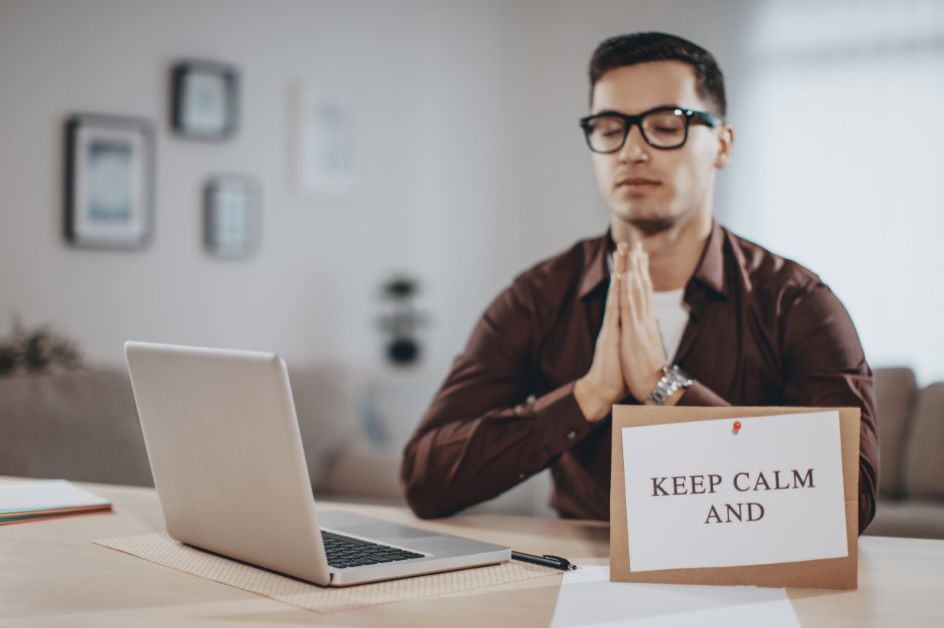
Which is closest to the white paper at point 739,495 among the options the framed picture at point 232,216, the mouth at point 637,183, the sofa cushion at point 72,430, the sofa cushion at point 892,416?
the mouth at point 637,183

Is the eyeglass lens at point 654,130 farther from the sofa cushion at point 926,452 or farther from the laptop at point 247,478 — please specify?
the sofa cushion at point 926,452

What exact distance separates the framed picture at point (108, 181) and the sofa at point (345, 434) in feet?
2.84

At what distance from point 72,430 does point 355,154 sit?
2.24 m

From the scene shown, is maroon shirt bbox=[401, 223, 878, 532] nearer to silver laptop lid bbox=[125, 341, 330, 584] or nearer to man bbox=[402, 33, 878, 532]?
man bbox=[402, 33, 878, 532]

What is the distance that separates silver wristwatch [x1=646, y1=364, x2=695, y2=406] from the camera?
1.38 meters

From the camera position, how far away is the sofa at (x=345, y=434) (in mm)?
2594

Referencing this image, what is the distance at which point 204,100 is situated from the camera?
405 cm

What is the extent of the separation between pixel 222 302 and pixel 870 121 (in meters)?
2.75

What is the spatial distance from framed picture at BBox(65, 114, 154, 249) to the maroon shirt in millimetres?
2474

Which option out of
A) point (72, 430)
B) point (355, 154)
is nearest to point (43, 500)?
point (72, 430)

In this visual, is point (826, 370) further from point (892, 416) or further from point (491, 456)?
point (892, 416)

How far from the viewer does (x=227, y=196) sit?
413cm

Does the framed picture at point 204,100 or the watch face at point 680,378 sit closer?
the watch face at point 680,378

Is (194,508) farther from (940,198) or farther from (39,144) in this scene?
(940,198)
